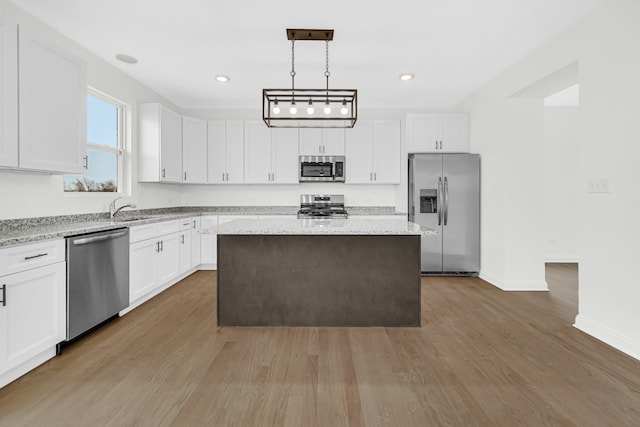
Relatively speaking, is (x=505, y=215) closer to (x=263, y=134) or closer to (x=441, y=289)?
(x=441, y=289)

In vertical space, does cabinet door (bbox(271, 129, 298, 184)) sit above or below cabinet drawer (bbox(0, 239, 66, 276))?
above

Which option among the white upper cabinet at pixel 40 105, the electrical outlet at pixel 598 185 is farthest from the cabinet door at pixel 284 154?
the electrical outlet at pixel 598 185

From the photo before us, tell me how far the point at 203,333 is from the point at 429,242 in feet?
10.6

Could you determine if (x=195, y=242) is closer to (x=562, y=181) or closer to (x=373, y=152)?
(x=373, y=152)

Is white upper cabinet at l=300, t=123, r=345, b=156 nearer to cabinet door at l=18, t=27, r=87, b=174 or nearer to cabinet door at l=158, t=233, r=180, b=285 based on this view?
cabinet door at l=158, t=233, r=180, b=285

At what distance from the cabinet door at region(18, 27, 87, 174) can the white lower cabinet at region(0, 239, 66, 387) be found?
0.70 meters

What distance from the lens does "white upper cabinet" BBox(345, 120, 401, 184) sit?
5.20 m

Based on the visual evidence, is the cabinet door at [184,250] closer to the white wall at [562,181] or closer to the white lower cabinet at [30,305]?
the white lower cabinet at [30,305]

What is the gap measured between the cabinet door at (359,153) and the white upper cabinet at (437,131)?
2.18 ft

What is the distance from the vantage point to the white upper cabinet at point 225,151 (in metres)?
5.23

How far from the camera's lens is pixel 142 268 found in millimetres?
3406

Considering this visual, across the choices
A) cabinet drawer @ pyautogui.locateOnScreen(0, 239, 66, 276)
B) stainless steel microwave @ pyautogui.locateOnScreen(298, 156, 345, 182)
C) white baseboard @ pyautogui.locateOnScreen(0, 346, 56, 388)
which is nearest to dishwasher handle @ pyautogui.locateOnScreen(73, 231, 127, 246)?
cabinet drawer @ pyautogui.locateOnScreen(0, 239, 66, 276)

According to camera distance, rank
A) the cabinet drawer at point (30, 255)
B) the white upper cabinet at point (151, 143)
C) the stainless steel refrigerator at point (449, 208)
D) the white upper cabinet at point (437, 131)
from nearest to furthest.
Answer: the cabinet drawer at point (30, 255), the white upper cabinet at point (151, 143), the stainless steel refrigerator at point (449, 208), the white upper cabinet at point (437, 131)

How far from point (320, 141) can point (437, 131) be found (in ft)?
5.97
